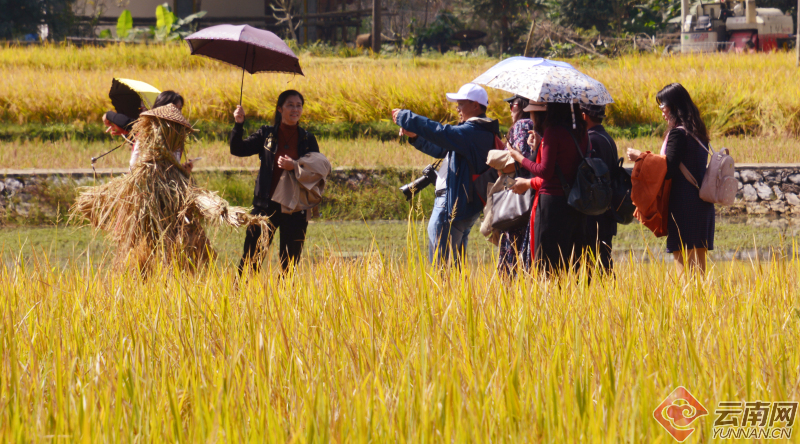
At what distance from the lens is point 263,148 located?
5.30 meters

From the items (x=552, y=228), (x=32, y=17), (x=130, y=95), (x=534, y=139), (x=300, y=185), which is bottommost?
(x=552, y=228)

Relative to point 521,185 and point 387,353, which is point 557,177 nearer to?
point 521,185

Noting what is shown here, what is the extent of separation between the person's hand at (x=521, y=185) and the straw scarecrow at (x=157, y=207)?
1438 millimetres

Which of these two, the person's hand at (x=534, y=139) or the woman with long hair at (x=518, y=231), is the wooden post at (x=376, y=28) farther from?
the person's hand at (x=534, y=139)

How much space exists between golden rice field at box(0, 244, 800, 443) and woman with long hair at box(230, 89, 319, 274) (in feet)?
5.00

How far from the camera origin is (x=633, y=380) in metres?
2.32

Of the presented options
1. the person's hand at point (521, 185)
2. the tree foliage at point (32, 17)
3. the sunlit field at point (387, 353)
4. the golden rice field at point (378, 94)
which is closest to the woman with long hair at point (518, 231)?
the person's hand at point (521, 185)

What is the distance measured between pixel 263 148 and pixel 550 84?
82.0 inches

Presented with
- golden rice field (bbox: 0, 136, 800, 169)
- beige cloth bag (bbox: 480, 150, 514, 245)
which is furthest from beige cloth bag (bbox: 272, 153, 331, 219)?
golden rice field (bbox: 0, 136, 800, 169)

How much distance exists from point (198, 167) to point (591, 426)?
9173 millimetres

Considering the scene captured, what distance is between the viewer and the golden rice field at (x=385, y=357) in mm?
1980

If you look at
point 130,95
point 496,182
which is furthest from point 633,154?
point 130,95

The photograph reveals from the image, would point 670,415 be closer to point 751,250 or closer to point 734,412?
point 734,412

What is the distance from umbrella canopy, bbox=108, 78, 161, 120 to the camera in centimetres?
578
